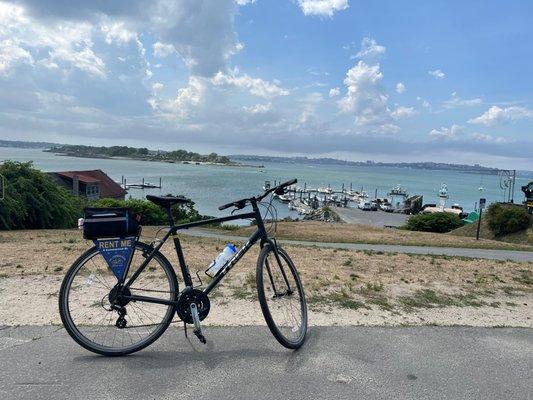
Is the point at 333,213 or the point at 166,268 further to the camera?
the point at 333,213

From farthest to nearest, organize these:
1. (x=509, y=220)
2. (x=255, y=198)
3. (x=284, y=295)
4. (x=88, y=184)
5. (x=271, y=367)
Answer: (x=88, y=184) → (x=509, y=220) → (x=284, y=295) → (x=255, y=198) → (x=271, y=367)

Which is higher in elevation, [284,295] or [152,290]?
[152,290]

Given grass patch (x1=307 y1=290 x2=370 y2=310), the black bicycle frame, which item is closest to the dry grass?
grass patch (x1=307 y1=290 x2=370 y2=310)

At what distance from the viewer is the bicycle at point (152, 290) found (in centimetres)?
334

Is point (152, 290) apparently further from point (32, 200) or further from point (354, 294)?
point (32, 200)

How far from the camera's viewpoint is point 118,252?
338 centimetres

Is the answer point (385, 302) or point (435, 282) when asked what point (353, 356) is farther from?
point (435, 282)

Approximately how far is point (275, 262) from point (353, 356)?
967mm

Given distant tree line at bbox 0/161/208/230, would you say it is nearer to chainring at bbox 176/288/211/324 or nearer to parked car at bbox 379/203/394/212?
chainring at bbox 176/288/211/324

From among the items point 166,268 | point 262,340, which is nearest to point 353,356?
point 262,340

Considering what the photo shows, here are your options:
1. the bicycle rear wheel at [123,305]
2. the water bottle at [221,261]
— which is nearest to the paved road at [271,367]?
the bicycle rear wheel at [123,305]

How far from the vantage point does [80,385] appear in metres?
2.84

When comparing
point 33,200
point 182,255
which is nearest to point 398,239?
point 33,200

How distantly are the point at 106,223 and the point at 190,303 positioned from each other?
0.88 meters
